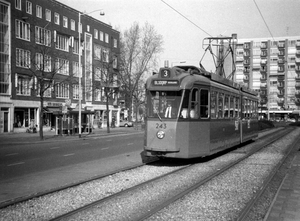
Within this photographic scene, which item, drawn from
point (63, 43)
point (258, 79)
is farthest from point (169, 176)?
point (258, 79)

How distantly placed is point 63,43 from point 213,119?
39.0m

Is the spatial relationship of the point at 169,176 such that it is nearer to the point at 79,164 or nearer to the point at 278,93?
the point at 79,164

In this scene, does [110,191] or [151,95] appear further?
[151,95]

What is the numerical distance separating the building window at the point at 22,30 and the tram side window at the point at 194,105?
3240cm

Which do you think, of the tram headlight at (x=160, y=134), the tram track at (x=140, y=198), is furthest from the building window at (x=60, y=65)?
the tram track at (x=140, y=198)

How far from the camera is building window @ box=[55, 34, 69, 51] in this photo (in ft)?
151

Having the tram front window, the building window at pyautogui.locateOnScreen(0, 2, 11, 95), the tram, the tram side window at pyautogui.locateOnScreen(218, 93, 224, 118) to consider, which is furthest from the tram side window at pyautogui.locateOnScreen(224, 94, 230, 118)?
the building window at pyautogui.locateOnScreen(0, 2, 11, 95)

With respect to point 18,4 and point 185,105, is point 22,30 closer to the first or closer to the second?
point 18,4

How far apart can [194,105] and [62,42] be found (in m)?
39.4

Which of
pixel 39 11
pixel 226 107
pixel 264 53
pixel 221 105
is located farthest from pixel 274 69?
pixel 221 105

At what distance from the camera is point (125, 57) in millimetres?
50250

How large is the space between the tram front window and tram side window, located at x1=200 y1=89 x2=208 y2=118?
1030 mm

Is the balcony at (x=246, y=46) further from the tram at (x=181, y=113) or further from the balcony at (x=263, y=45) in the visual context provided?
the tram at (x=181, y=113)

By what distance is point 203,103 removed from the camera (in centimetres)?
1171
